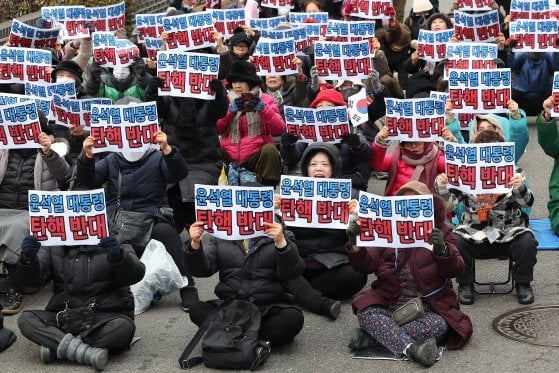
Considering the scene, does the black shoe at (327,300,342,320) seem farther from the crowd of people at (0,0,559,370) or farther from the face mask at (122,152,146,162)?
the face mask at (122,152,146,162)

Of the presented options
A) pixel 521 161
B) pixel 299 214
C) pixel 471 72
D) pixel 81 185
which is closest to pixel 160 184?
pixel 81 185

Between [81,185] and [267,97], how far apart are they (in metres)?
2.42

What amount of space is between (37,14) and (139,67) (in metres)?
4.52

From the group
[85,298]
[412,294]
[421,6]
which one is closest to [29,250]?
[85,298]

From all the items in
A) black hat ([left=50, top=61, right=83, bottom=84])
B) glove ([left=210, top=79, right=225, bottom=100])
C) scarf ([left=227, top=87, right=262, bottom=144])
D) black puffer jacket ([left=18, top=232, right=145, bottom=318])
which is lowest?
black puffer jacket ([left=18, top=232, right=145, bottom=318])

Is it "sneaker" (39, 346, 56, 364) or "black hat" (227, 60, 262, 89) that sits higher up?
"black hat" (227, 60, 262, 89)

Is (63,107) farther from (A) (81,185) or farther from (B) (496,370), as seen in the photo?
(B) (496,370)

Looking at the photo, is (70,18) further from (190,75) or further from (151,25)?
(190,75)

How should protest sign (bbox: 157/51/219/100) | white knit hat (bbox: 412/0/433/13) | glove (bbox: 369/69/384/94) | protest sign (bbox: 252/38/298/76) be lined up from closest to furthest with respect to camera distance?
1. protest sign (bbox: 157/51/219/100)
2. glove (bbox: 369/69/384/94)
3. protest sign (bbox: 252/38/298/76)
4. white knit hat (bbox: 412/0/433/13)

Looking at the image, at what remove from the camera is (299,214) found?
10727 mm

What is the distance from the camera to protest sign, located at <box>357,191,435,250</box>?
9734mm

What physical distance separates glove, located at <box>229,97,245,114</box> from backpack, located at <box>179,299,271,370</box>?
304cm

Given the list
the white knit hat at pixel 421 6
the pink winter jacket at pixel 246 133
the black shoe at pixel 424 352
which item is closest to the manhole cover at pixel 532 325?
the black shoe at pixel 424 352

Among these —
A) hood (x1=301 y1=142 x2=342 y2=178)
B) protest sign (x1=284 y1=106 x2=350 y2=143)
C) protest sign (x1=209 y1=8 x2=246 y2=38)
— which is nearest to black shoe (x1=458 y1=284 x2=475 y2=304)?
hood (x1=301 y1=142 x2=342 y2=178)
